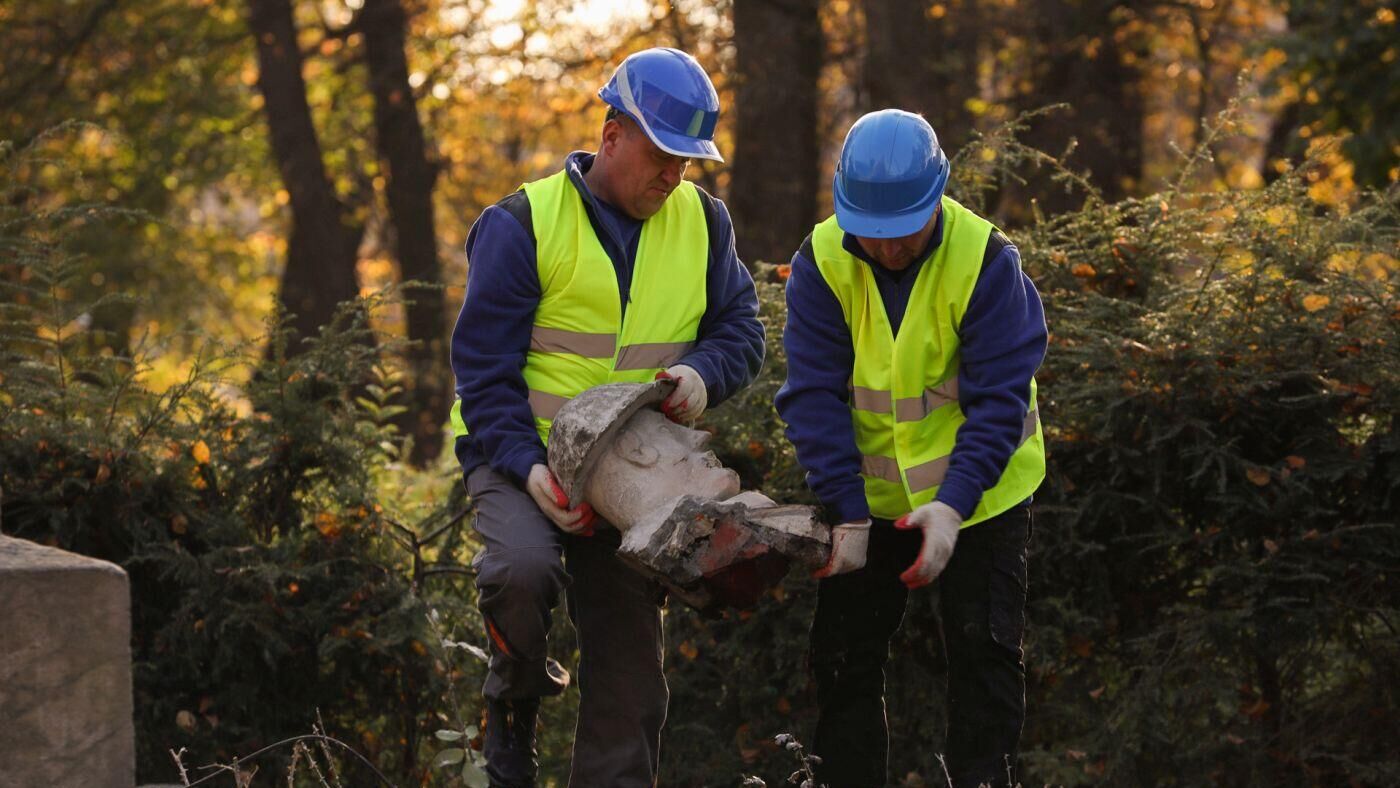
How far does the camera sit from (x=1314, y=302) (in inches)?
202

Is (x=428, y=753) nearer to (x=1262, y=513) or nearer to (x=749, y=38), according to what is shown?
(x=1262, y=513)

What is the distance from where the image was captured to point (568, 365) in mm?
4074

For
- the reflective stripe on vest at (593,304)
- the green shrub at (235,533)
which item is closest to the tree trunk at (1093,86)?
the green shrub at (235,533)

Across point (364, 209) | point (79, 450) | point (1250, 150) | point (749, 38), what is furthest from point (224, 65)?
point (79, 450)

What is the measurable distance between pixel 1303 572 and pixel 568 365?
2375 millimetres

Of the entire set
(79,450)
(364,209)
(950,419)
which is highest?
(950,419)

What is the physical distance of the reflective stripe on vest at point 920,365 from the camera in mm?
3973

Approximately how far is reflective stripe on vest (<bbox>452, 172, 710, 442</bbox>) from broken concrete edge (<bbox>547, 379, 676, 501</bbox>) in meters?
0.21

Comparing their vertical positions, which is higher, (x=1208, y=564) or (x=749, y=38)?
(x=749, y=38)

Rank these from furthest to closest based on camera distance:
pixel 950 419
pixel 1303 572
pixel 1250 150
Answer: pixel 1250 150, pixel 1303 572, pixel 950 419

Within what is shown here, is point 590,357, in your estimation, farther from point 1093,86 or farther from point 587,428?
point 1093,86

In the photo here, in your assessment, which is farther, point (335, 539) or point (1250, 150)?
point (1250, 150)

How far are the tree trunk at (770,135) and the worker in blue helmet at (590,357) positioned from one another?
26.0 ft

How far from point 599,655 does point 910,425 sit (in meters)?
1.00
